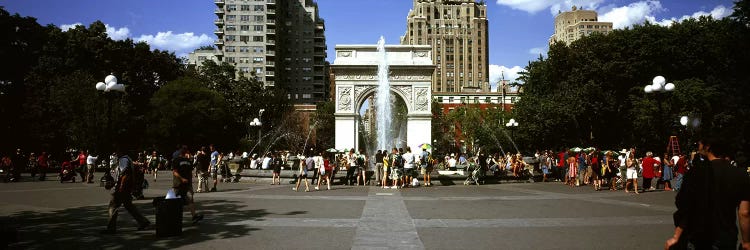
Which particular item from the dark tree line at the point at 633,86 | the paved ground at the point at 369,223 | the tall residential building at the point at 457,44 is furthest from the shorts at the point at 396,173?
the tall residential building at the point at 457,44

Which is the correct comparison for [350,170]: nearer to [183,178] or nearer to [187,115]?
[183,178]

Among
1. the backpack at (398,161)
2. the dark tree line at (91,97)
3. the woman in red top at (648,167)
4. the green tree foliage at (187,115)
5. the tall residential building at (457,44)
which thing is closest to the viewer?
the woman in red top at (648,167)

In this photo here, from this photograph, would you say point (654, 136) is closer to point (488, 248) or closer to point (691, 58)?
point (691, 58)

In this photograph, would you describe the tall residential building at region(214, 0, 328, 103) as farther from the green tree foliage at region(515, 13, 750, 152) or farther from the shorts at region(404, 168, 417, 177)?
the shorts at region(404, 168, 417, 177)

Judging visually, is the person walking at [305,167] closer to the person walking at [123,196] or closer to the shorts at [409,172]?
the shorts at [409,172]

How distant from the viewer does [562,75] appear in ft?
141

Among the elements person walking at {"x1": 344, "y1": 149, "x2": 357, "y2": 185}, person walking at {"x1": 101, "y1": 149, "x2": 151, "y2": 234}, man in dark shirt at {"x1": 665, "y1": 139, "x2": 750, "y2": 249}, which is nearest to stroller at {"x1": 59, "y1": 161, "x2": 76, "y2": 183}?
person walking at {"x1": 344, "y1": 149, "x2": 357, "y2": 185}

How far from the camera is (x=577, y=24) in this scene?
531 feet

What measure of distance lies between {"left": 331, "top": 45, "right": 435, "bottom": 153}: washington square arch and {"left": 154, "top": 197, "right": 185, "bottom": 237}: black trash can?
85.3 ft

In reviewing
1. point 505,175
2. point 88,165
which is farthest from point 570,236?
point 88,165

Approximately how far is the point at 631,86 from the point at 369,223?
3916 centimetres

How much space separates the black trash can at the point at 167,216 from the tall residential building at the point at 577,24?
16509 centimetres

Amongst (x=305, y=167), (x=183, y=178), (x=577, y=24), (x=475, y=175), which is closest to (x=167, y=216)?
(x=183, y=178)

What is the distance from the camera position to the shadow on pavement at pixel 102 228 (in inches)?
297
